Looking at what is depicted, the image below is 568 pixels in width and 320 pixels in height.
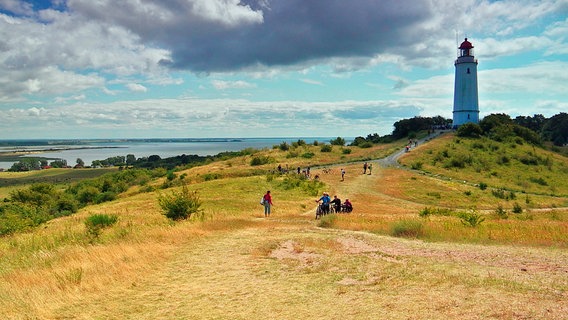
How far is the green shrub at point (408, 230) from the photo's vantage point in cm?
1715

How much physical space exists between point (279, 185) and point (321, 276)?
2901cm

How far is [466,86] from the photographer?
258 feet

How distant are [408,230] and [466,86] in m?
69.5

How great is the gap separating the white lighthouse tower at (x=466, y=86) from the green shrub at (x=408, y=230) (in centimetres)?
6886

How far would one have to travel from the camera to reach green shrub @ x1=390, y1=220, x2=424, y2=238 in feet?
56.3

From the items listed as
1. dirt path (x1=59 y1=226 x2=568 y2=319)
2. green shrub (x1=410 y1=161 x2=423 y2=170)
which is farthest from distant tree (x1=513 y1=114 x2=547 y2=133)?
dirt path (x1=59 y1=226 x2=568 y2=319)

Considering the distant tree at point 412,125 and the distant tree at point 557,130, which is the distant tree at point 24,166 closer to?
the distant tree at point 412,125

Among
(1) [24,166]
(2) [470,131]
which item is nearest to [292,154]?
(2) [470,131]

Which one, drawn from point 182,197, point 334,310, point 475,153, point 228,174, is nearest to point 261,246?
point 334,310

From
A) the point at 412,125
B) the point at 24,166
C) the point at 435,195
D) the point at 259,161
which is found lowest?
the point at 24,166

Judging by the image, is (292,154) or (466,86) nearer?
(292,154)

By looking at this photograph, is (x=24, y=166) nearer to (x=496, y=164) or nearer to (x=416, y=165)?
(x=416, y=165)

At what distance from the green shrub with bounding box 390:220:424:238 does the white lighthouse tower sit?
6886 centimetres

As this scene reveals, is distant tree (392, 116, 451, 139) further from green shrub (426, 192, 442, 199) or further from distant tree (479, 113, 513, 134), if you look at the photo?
green shrub (426, 192, 442, 199)
